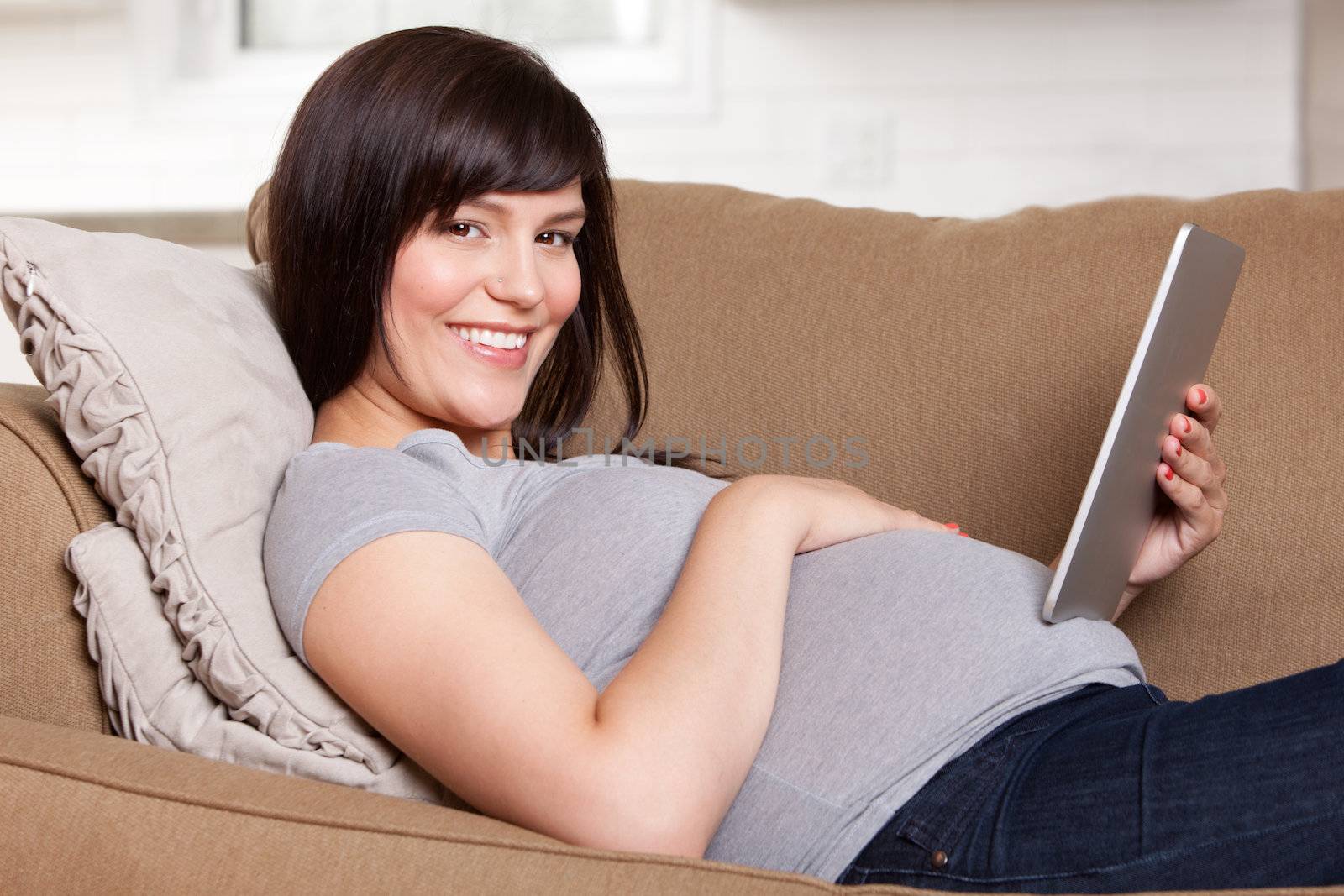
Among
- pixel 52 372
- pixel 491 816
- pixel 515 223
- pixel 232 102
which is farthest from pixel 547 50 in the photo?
pixel 491 816

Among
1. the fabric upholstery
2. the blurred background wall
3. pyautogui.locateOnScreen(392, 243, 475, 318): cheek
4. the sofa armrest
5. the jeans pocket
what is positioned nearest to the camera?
the sofa armrest

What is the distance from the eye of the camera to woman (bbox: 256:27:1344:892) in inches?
28.8

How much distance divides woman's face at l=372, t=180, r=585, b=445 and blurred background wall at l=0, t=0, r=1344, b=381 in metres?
1.36

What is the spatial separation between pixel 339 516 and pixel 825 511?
36 cm

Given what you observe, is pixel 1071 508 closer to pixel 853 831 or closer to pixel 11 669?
pixel 853 831

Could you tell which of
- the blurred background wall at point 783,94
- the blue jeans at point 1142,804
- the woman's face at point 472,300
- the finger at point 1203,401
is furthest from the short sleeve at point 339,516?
the blurred background wall at point 783,94

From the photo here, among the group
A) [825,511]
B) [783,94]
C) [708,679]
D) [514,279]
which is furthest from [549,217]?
[783,94]

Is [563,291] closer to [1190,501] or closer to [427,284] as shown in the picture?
[427,284]

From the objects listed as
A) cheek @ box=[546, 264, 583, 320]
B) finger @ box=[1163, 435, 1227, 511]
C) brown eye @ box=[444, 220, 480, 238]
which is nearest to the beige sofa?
finger @ box=[1163, 435, 1227, 511]

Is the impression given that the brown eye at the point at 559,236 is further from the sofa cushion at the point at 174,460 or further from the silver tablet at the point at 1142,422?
the silver tablet at the point at 1142,422

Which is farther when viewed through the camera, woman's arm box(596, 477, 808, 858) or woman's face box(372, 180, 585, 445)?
woman's face box(372, 180, 585, 445)

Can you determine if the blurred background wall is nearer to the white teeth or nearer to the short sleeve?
the white teeth

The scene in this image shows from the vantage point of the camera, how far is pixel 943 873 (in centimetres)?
78

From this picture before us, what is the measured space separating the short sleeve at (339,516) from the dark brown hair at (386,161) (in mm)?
176
